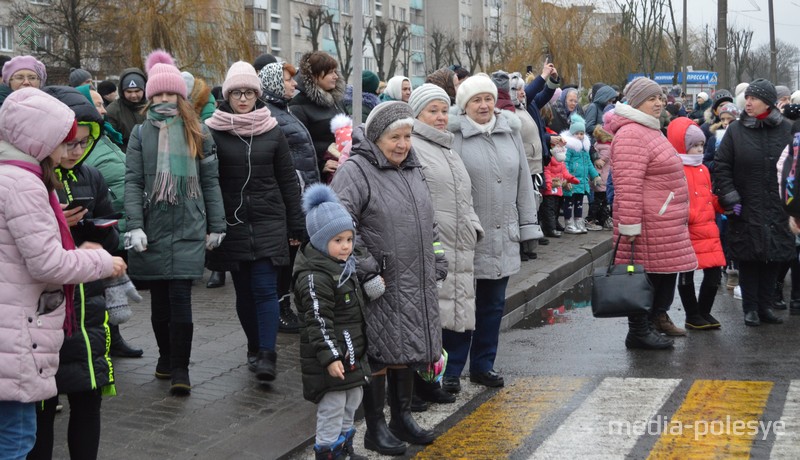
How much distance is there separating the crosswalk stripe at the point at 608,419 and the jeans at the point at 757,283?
2.41 meters

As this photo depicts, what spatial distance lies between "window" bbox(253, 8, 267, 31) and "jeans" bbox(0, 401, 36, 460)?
69.0m

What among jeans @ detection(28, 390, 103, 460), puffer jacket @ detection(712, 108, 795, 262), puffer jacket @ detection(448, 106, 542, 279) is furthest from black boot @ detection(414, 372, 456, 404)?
→ puffer jacket @ detection(712, 108, 795, 262)

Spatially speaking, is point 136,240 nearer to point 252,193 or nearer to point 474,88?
point 252,193

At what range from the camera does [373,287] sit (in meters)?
5.62

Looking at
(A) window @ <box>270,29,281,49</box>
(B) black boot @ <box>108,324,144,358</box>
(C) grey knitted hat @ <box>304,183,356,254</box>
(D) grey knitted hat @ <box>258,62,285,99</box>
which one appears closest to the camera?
(C) grey knitted hat @ <box>304,183,356,254</box>

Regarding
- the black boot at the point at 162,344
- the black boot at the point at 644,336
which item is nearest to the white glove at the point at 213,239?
the black boot at the point at 162,344

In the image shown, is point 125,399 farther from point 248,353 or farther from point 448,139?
point 448,139

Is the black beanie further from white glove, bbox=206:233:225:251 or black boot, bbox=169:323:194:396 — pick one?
black boot, bbox=169:323:194:396

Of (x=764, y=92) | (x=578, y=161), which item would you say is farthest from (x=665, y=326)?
(x=578, y=161)

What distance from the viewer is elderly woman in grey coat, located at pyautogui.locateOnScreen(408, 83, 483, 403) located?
6.55 m

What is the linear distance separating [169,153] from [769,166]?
525 cm

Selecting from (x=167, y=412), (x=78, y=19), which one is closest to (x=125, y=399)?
(x=167, y=412)

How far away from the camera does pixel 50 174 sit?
435cm

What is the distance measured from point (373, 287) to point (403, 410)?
84 centimetres
